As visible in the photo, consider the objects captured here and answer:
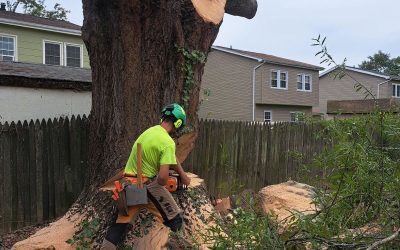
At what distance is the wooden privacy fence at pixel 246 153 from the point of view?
8539 mm

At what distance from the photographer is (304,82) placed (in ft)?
106

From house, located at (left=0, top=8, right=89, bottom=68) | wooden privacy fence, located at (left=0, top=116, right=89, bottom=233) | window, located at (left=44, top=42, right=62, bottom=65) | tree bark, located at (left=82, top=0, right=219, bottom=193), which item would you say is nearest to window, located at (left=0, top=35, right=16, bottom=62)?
house, located at (left=0, top=8, right=89, bottom=68)

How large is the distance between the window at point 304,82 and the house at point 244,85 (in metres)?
1.23

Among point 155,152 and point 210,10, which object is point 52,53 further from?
point 155,152

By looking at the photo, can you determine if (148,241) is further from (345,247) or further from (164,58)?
(345,247)

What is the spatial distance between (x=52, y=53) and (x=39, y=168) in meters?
13.1

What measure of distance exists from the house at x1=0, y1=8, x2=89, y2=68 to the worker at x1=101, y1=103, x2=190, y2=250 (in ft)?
48.2

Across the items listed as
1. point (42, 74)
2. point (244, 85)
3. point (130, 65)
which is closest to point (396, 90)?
point (244, 85)

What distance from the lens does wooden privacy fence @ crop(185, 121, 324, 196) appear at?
8.54m

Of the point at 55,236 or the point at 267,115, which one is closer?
the point at 55,236

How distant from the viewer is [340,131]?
9.81 ft

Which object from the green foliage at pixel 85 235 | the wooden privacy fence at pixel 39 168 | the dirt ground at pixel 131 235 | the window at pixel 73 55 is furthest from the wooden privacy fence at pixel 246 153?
the window at pixel 73 55

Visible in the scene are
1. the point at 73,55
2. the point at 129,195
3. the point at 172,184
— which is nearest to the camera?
the point at 129,195

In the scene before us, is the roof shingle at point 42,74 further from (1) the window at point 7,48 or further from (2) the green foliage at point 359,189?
(2) the green foliage at point 359,189
